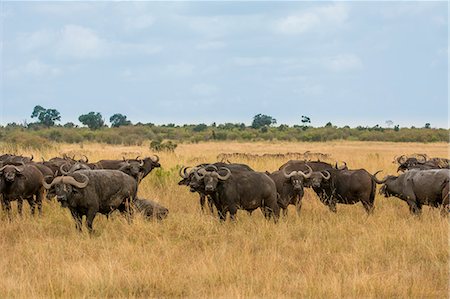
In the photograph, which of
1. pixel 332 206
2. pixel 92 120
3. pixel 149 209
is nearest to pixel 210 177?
pixel 149 209

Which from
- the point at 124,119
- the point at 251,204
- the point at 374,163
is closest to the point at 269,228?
the point at 251,204

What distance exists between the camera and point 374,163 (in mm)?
24000

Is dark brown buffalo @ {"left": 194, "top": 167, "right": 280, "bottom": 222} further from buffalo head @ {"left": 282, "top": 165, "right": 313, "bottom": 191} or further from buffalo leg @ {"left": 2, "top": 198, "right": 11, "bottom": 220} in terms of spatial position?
buffalo leg @ {"left": 2, "top": 198, "right": 11, "bottom": 220}

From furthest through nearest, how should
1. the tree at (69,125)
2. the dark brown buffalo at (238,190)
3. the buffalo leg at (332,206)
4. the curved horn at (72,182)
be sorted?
the tree at (69,125), the buffalo leg at (332,206), the dark brown buffalo at (238,190), the curved horn at (72,182)

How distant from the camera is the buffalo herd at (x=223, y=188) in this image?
35.4 feet

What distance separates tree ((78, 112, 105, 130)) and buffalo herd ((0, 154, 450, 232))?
211ft

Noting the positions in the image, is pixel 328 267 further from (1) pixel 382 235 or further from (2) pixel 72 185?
(2) pixel 72 185

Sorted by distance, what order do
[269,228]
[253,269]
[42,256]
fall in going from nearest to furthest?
[253,269] → [42,256] → [269,228]

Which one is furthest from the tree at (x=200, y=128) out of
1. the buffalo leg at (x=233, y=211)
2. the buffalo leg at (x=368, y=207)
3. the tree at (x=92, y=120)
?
the buffalo leg at (x=233, y=211)

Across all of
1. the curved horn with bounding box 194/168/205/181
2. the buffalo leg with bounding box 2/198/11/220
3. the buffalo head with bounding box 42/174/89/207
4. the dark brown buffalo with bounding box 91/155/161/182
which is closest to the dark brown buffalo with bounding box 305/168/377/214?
the curved horn with bounding box 194/168/205/181

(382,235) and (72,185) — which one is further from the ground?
(72,185)

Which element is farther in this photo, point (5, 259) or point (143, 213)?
point (143, 213)

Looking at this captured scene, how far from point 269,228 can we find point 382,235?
6.28ft

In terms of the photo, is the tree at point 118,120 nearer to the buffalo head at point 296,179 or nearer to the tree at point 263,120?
the tree at point 263,120
